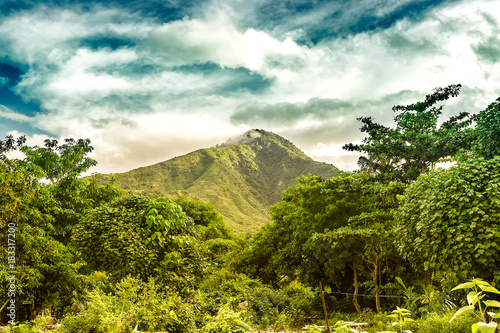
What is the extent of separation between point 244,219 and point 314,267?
84.3m

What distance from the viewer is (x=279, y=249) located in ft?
55.5

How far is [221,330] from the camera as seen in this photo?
521cm

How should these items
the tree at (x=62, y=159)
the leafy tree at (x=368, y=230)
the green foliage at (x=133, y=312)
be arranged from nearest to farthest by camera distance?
the green foliage at (x=133, y=312) → the leafy tree at (x=368, y=230) → the tree at (x=62, y=159)

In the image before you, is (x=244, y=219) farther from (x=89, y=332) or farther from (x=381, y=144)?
(x=89, y=332)

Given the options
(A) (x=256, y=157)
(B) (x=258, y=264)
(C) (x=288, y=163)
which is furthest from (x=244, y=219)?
(B) (x=258, y=264)

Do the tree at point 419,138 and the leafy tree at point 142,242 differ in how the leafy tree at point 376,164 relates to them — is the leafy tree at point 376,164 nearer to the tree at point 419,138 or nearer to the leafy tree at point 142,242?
the tree at point 419,138

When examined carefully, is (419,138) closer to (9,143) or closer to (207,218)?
(9,143)

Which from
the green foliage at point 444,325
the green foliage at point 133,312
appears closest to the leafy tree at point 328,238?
the green foliage at point 444,325

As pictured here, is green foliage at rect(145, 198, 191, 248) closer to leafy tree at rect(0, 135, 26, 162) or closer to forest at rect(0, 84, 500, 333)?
forest at rect(0, 84, 500, 333)

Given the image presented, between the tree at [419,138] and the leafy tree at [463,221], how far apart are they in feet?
17.3

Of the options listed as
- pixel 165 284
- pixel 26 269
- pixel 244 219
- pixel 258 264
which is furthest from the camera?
pixel 244 219

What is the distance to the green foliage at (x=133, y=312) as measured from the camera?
4.68 m

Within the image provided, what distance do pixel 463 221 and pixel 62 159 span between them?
16.8 metres

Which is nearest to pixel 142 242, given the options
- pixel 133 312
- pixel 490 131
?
pixel 133 312
